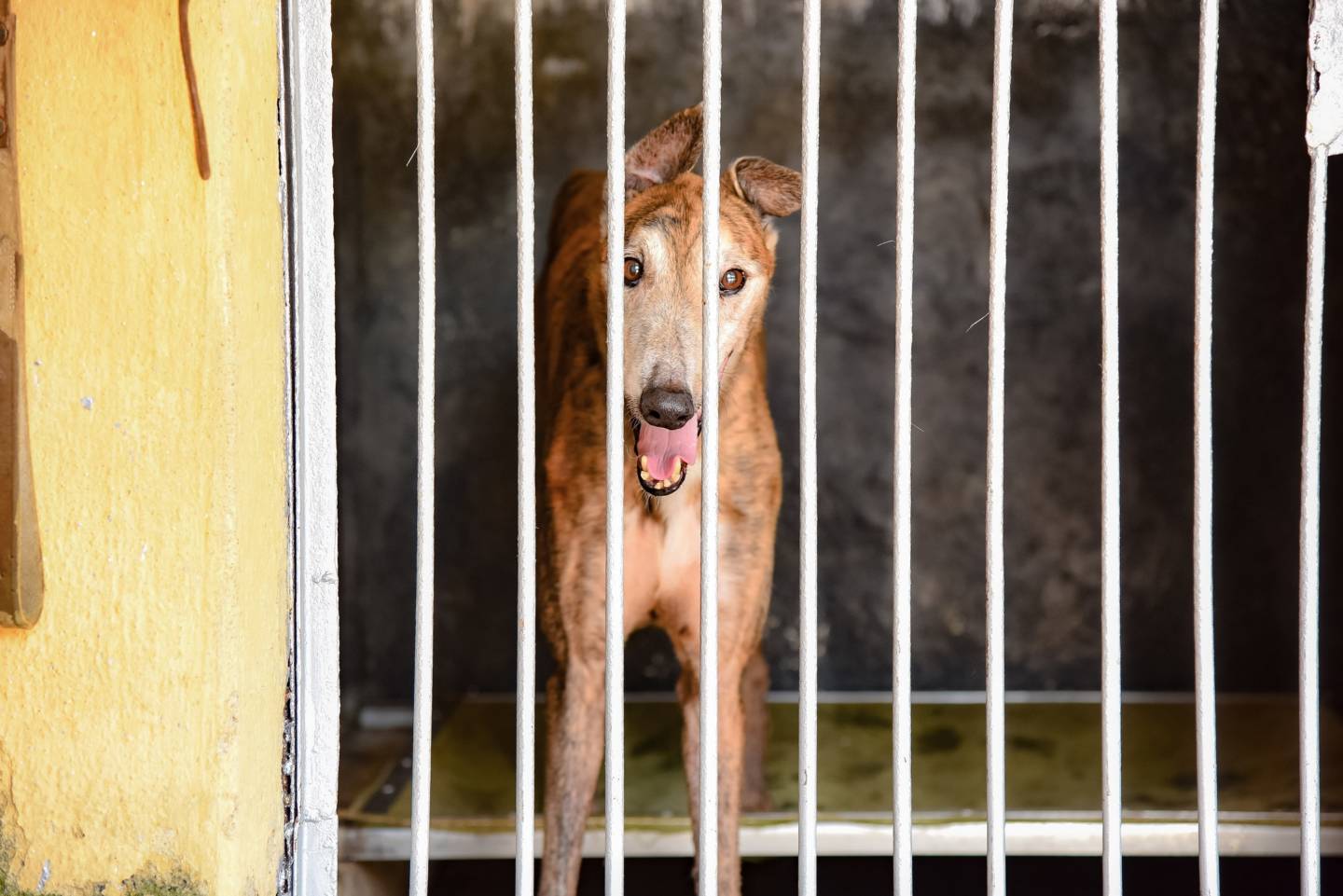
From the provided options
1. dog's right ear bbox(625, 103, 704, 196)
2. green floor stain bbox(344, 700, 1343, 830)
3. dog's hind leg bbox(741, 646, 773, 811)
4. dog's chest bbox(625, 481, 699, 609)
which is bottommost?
green floor stain bbox(344, 700, 1343, 830)

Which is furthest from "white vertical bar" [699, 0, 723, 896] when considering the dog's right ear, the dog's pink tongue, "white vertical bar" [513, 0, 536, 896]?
the dog's right ear

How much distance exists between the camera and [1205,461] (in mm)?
2156

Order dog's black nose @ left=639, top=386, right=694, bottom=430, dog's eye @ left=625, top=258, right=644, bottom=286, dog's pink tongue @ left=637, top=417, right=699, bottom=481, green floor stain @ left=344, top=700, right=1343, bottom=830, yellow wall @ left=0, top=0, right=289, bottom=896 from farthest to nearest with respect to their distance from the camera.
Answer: green floor stain @ left=344, top=700, right=1343, bottom=830, dog's eye @ left=625, top=258, right=644, bottom=286, dog's pink tongue @ left=637, top=417, right=699, bottom=481, dog's black nose @ left=639, top=386, right=694, bottom=430, yellow wall @ left=0, top=0, right=289, bottom=896

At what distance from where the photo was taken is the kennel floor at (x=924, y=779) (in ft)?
10.6

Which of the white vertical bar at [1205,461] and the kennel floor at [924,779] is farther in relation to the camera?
the kennel floor at [924,779]

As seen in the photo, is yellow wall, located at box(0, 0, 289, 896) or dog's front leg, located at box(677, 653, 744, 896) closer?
yellow wall, located at box(0, 0, 289, 896)

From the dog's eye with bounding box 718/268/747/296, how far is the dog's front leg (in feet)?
2.80

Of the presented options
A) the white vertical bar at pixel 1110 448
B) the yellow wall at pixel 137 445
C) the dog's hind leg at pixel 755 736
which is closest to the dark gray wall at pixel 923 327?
the dog's hind leg at pixel 755 736

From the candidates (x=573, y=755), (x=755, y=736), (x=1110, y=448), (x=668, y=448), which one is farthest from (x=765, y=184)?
(x=755, y=736)

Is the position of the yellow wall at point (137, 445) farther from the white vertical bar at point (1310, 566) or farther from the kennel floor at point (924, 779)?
the white vertical bar at point (1310, 566)

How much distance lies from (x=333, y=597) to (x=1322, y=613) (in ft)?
11.8

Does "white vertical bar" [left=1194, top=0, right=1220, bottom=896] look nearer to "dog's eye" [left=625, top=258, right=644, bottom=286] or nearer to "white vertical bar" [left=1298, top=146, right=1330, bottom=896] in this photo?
"white vertical bar" [left=1298, top=146, right=1330, bottom=896]

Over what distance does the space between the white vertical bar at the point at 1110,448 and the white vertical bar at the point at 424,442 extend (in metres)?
1.11

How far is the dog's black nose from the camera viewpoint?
2449 millimetres
